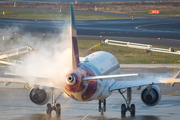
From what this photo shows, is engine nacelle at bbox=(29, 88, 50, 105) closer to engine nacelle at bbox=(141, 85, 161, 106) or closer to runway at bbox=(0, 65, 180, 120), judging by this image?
A: runway at bbox=(0, 65, 180, 120)

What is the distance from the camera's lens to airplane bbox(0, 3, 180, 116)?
969 inches

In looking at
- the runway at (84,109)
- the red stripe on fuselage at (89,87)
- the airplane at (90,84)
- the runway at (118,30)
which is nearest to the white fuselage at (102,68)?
the airplane at (90,84)

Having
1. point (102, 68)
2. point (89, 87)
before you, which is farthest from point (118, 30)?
point (89, 87)

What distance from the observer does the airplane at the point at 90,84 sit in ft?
80.7

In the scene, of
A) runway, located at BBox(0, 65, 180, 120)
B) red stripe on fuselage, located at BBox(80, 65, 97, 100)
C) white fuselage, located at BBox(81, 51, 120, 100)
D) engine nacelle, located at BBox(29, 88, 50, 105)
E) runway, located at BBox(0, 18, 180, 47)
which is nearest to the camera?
red stripe on fuselage, located at BBox(80, 65, 97, 100)

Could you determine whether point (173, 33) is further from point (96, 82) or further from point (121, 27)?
point (96, 82)

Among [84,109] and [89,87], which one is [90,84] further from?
[84,109]

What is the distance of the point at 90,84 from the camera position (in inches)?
1027

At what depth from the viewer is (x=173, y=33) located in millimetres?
90375

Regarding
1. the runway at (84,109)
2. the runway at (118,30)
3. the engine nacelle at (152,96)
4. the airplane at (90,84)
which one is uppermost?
the runway at (118,30)

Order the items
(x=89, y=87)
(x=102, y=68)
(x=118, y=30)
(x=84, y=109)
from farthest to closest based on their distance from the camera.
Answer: (x=118, y=30) → (x=84, y=109) → (x=102, y=68) → (x=89, y=87)

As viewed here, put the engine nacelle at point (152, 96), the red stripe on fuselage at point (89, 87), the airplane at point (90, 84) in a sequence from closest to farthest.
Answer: the airplane at point (90, 84) < the red stripe on fuselage at point (89, 87) < the engine nacelle at point (152, 96)

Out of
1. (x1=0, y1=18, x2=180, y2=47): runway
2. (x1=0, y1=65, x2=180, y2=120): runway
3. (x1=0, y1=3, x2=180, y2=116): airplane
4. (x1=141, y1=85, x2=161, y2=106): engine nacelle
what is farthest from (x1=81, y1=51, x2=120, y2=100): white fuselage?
(x1=0, y1=18, x2=180, y2=47): runway

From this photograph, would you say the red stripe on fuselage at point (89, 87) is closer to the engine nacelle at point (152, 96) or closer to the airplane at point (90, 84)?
the airplane at point (90, 84)
